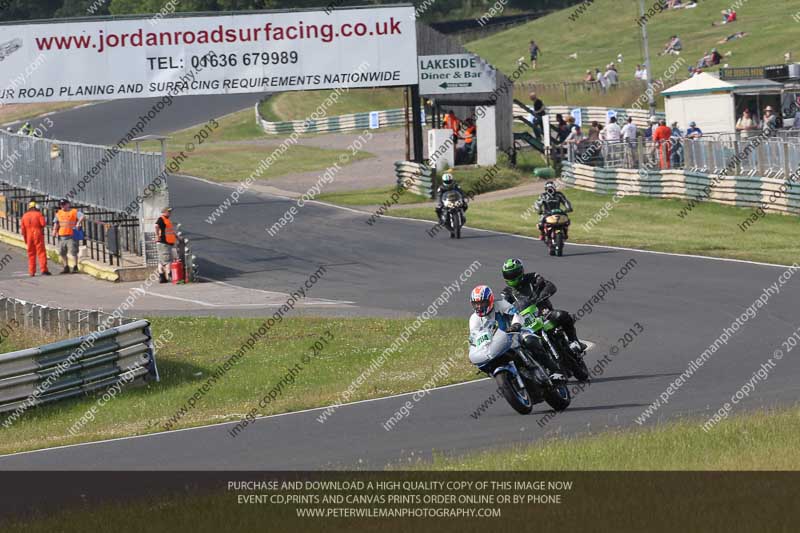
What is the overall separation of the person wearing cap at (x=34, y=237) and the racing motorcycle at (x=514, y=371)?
1863 centimetres

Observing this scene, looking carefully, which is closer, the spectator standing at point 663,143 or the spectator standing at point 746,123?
the spectator standing at point 663,143

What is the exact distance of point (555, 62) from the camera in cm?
8150

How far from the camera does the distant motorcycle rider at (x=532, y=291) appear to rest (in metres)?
13.7

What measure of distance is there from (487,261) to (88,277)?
921cm

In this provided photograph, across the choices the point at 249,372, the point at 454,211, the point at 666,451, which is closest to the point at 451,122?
the point at 454,211

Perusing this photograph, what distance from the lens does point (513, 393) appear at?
12.7 meters

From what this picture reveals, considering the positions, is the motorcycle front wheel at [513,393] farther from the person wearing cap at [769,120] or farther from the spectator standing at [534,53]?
the spectator standing at [534,53]

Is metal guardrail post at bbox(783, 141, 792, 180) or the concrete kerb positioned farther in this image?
metal guardrail post at bbox(783, 141, 792, 180)

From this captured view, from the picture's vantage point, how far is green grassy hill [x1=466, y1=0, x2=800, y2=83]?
223 ft

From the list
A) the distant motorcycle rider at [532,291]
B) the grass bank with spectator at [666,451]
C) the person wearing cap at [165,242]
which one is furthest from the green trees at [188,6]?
the grass bank with spectator at [666,451]

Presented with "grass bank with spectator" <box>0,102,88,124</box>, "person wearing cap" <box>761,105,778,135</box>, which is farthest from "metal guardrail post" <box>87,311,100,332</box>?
"grass bank with spectator" <box>0,102,88,124</box>

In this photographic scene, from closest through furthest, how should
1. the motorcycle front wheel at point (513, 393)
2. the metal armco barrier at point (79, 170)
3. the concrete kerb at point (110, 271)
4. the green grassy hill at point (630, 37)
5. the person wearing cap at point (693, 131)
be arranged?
1. the motorcycle front wheel at point (513, 393)
2. the concrete kerb at point (110, 271)
3. the metal armco barrier at point (79, 170)
4. the person wearing cap at point (693, 131)
5. the green grassy hill at point (630, 37)

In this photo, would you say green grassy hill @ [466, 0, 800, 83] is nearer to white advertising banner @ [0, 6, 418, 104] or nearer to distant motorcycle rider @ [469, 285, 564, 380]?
white advertising banner @ [0, 6, 418, 104]

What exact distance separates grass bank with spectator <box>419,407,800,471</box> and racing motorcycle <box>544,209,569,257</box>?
1461cm
